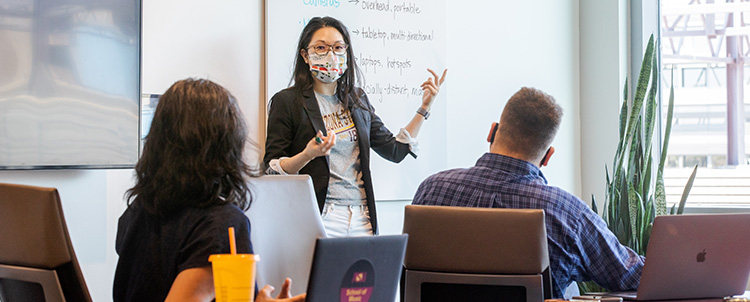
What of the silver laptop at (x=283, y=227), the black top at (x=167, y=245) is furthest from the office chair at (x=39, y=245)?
the silver laptop at (x=283, y=227)

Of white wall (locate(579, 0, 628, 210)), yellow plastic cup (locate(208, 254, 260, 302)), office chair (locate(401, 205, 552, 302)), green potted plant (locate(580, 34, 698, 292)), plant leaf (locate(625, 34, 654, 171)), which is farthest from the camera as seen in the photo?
white wall (locate(579, 0, 628, 210))

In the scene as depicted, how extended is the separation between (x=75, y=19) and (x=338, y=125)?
99 cm

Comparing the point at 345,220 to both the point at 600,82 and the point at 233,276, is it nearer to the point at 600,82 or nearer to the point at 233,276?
A: the point at 233,276

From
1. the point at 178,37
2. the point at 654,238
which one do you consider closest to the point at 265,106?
the point at 178,37

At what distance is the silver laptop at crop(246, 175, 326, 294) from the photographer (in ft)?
6.57

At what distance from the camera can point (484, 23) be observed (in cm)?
431

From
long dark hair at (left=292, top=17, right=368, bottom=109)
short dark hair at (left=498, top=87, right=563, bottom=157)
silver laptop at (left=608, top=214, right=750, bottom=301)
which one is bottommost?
silver laptop at (left=608, top=214, right=750, bottom=301)

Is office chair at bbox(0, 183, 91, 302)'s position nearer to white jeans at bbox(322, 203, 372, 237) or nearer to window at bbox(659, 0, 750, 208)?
white jeans at bbox(322, 203, 372, 237)

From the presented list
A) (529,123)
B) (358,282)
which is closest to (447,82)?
(529,123)

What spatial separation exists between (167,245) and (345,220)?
149 cm

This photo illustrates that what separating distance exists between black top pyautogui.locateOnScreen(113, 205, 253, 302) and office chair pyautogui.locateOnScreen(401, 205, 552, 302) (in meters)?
0.57

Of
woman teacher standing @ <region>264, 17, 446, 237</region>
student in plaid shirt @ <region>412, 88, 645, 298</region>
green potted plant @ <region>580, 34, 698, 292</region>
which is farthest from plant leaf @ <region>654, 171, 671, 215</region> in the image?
student in plaid shirt @ <region>412, 88, 645, 298</region>

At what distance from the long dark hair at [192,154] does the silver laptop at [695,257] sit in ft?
3.34

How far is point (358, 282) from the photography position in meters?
1.45
